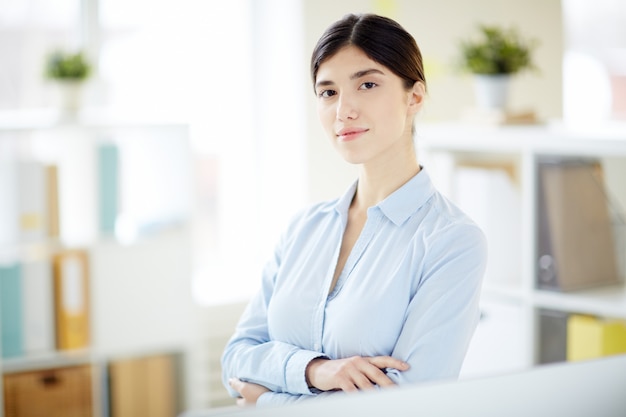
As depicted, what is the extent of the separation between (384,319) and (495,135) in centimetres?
142

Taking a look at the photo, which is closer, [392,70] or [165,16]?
[392,70]

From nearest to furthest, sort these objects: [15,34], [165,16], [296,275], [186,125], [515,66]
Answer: [296,275], [515,66], [186,125], [15,34], [165,16]

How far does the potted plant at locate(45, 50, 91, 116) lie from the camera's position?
308 cm

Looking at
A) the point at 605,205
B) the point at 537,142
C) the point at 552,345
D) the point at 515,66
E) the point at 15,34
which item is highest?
the point at 15,34

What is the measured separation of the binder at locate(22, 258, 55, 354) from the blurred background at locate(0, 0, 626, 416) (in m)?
0.02

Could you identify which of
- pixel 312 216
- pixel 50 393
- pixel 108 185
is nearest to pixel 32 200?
pixel 108 185

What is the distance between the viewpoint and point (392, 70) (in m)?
1.16

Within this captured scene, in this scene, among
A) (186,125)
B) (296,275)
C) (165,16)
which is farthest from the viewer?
(165,16)

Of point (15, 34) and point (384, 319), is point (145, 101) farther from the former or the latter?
point (384, 319)

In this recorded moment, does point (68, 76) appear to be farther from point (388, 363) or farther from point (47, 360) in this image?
point (388, 363)

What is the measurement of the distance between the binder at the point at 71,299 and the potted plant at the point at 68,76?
475mm

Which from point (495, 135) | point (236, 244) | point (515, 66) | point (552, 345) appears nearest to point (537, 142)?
point (495, 135)

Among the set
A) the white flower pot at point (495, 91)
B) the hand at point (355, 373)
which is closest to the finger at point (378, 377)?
the hand at point (355, 373)

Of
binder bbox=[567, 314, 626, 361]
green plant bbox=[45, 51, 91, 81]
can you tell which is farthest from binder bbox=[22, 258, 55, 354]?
binder bbox=[567, 314, 626, 361]
